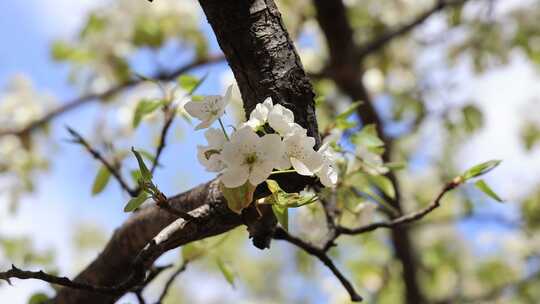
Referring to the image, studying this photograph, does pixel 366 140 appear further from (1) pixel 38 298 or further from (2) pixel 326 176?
(1) pixel 38 298

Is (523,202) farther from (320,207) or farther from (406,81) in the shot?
(320,207)

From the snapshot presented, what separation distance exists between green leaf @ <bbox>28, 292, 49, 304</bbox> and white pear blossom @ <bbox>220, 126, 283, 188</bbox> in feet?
1.72

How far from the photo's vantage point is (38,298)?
3.30ft

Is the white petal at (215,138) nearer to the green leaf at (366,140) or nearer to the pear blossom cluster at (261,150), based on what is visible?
the pear blossom cluster at (261,150)

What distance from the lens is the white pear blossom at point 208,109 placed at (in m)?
0.68

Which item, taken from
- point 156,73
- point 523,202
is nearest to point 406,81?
point 523,202

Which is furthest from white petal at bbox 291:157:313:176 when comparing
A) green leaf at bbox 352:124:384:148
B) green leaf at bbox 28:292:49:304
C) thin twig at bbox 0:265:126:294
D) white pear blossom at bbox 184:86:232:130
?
green leaf at bbox 28:292:49:304

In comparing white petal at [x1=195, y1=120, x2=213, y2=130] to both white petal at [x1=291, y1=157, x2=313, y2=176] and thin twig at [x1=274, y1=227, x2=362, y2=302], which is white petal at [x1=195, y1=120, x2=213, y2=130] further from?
thin twig at [x1=274, y1=227, x2=362, y2=302]

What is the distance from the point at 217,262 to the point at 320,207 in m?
0.21

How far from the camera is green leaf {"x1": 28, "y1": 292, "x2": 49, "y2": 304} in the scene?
3.28 ft

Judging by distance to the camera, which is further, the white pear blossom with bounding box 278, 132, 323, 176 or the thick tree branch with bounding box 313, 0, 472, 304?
the thick tree branch with bounding box 313, 0, 472, 304

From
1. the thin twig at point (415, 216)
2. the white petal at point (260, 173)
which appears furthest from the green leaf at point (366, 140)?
the white petal at point (260, 173)

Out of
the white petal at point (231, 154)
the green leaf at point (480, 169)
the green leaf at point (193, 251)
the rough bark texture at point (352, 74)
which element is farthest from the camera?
the rough bark texture at point (352, 74)

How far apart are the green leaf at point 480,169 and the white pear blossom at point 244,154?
371mm
